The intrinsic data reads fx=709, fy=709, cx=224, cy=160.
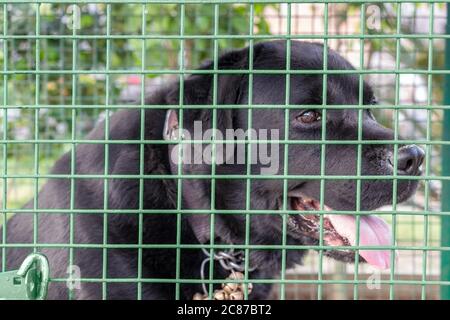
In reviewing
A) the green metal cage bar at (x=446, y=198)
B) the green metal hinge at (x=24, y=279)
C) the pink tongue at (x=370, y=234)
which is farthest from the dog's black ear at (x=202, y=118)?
the green metal cage bar at (x=446, y=198)

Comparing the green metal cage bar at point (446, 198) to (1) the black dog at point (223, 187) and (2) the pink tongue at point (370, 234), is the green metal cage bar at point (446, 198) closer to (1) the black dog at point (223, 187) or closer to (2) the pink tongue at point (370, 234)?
(1) the black dog at point (223, 187)

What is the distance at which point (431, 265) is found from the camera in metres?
4.80

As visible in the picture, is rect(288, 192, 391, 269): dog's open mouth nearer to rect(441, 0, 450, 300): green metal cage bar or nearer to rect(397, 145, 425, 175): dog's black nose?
rect(397, 145, 425, 175): dog's black nose

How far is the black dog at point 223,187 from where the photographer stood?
247 centimetres

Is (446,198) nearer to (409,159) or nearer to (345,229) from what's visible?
(345,229)

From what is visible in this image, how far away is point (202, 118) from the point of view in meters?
2.52

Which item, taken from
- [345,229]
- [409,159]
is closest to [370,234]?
[345,229]

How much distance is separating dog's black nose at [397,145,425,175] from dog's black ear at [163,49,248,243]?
63 centimetres

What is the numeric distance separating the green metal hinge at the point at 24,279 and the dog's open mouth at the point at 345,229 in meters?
0.82

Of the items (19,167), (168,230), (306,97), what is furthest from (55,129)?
(306,97)

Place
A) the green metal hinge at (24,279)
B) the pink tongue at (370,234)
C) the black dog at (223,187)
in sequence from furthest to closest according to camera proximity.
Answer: the black dog at (223,187) → the pink tongue at (370,234) → the green metal hinge at (24,279)

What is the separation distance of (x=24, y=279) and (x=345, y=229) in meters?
1.10

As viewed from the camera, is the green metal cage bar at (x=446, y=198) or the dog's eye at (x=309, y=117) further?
the green metal cage bar at (x=446, y=198)
